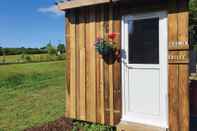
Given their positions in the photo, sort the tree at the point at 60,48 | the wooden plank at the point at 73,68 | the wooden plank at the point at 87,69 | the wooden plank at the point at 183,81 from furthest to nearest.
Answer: the tree at the point at 60,48
the wooden plank at the point at 73,68
the wooden plank at the point at 87,69
the wooden plank at the point at 183,81

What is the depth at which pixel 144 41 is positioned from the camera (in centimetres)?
442

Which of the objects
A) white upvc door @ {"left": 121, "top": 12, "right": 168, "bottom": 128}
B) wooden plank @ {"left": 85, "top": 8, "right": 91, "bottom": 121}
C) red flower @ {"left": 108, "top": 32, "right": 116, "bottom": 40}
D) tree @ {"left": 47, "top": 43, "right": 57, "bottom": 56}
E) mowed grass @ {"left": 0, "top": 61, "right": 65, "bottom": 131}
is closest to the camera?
white upvc door @ {"left": 121, "top": 12, "right": 168, "bottom": 128}

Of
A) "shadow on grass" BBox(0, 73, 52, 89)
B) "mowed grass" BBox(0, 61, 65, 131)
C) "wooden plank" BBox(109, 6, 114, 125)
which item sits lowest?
"mowed grass" BBox(0, 61, 65, 131)

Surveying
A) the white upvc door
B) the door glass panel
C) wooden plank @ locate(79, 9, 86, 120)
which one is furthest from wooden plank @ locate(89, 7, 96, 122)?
the door glass panel

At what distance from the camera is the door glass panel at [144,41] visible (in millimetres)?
4290

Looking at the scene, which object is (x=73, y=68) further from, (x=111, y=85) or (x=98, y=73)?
(x=111, y=85)

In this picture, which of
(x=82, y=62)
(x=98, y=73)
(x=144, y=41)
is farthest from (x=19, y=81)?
(x=144, y=41)

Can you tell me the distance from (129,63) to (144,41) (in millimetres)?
474

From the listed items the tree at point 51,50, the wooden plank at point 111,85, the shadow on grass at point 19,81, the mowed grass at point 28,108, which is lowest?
the mowed grass at point 28,108

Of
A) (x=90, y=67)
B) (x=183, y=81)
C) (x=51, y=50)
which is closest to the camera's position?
(x=183, y=81)

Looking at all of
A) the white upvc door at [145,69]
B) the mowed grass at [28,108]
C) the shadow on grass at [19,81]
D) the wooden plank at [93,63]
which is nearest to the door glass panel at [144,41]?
the white upvc door at [145,69]

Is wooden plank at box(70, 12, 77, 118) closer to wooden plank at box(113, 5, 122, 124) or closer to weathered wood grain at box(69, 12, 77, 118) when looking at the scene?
weathered wood grain at box(69, 12, 77, 118)

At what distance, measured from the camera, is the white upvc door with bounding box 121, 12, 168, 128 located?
4.21 meters

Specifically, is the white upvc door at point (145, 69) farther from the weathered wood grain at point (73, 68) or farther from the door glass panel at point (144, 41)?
the weathered wood grain at point (73, 68)
